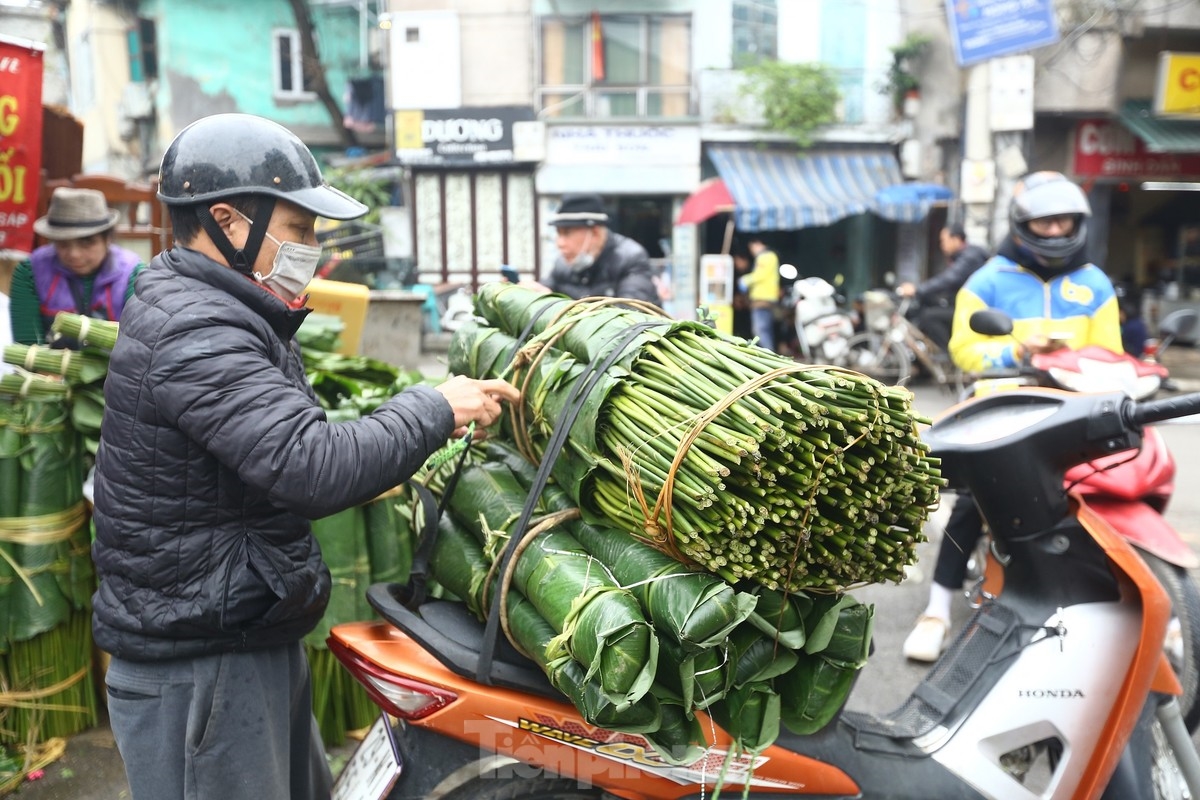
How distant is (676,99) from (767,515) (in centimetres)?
1646

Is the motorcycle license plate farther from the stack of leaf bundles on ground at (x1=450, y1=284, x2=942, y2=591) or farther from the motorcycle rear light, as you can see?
the stack of leaf bundles on ground at (x1=450, y1=284, x2=942, y2=591)

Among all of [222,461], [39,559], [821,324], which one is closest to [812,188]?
[821,324]

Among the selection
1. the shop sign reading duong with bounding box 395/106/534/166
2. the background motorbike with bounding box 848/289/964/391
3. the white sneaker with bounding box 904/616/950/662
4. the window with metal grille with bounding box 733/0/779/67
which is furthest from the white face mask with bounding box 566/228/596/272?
the window with metal grille with bounding box 733/0/779/67

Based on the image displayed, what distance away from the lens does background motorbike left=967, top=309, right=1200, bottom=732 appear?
2.92 m

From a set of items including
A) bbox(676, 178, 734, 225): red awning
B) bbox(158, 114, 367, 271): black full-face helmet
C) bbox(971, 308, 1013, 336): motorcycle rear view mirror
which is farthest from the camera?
bbox(676, 178, 734, 225): red awning

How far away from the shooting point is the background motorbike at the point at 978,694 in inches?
78.0

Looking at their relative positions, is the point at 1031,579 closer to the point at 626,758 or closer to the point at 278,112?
the point at 626,758

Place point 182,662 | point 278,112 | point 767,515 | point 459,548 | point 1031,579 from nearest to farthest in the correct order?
point 767,515
point 182,662
point 459,548
point 1031,579
point 278,112

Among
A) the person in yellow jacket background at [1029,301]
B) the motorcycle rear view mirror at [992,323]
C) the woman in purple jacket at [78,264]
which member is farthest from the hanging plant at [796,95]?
the motorcycle rear view mirror at [992,323]

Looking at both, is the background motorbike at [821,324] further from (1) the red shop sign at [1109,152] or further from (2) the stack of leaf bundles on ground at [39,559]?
(2) the stack of leaf bundles on ground at [39,559]

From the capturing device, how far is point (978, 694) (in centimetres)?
259

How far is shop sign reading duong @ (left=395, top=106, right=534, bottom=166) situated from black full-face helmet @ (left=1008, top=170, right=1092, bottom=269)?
1363 cm

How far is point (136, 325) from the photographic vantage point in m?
1.78

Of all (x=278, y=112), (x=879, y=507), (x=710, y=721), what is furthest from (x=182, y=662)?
(x=278, y=112)
